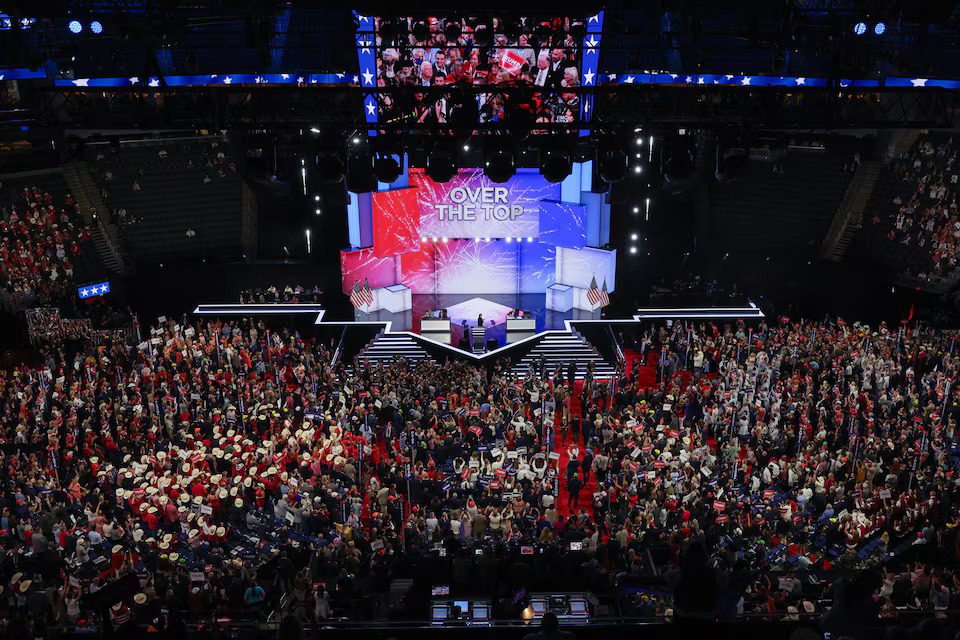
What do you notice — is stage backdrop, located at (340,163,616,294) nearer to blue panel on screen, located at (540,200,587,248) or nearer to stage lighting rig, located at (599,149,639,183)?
blue panel on screen, located at (540,200,587,248)

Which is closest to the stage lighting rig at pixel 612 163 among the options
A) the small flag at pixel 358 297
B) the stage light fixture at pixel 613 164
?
the stage light fixture at pixel 613 164

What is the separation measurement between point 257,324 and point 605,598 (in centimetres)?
1943

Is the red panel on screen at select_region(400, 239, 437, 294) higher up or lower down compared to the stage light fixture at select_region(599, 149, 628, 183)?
higher up

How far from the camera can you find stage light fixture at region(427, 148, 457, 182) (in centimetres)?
1809

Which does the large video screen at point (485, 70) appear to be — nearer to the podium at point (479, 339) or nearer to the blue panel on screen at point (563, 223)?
the podium at point (479, 339)

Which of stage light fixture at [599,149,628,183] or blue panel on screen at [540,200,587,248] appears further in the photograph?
blue panel on screen at [540,200,587,248]

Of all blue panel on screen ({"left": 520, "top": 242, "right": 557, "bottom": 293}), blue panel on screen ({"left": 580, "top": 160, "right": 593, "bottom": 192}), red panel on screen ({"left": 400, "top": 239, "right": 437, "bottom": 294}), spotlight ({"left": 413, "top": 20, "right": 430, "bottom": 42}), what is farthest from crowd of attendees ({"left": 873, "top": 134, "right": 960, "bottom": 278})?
spotlight ({"left": 413, "top": 20, "right": 430, "bottom": 42})

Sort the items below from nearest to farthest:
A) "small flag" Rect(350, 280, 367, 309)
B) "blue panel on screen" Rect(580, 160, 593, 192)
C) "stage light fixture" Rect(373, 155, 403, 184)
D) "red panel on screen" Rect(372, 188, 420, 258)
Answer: "stage light fixture" Rect(373, 155, 403, 184)
"small flag" Rect(350, 280, 367, 309)
"blue panel on screen" Rect(580, 160, 593, 192)
"red panel on screen" Rect(372, 188, 420, 258)

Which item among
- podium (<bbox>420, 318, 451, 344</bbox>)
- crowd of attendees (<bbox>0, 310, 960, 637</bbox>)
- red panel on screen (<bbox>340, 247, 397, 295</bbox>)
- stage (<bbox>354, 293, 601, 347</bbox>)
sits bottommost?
crowd of attendees (<bbox>0, 310, 960, 637</bbox>)

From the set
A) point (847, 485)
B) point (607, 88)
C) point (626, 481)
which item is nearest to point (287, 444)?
point (626, 481)

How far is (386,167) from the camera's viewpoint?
18.4 m

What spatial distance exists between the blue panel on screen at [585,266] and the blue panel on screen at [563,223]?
0.38 m

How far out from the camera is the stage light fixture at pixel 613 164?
60.8ft

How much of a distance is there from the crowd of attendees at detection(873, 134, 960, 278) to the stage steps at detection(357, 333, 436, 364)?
1830 centimetres
